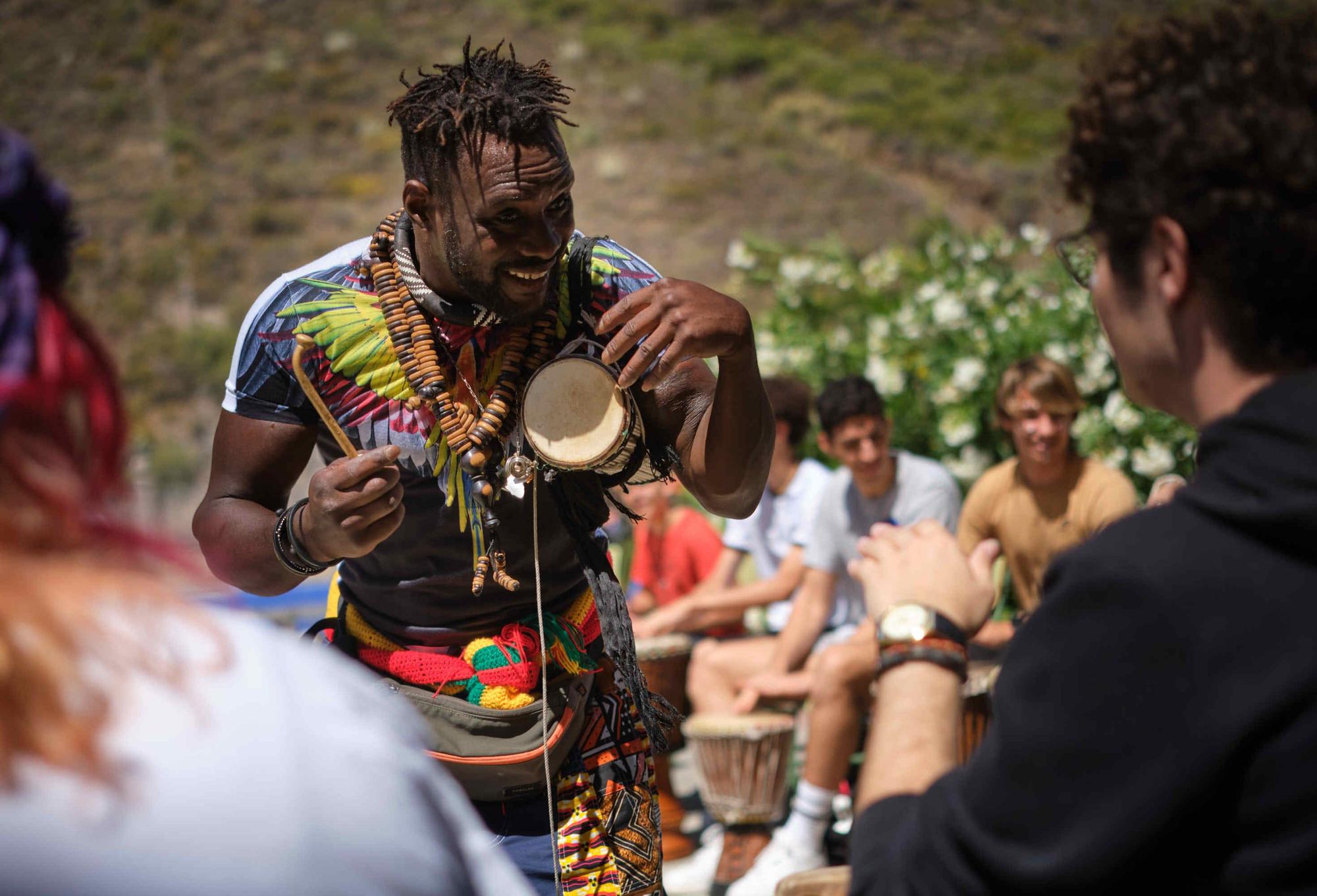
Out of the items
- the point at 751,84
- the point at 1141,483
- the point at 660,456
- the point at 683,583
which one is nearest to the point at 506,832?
the point at 660,456

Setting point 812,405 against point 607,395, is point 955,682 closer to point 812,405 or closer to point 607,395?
point 607,395

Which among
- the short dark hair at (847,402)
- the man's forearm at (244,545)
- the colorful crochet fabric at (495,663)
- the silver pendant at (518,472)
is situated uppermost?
the silver pendant at (518,472)

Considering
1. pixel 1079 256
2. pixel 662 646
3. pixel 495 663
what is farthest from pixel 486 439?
pixel 662 646

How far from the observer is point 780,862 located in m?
4.59

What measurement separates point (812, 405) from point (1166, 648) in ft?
19.9

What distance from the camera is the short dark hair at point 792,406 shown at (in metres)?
6.29

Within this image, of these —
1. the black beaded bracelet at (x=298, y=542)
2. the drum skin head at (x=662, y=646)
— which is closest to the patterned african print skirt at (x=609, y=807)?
the black beaded bracelet at (x=298, y=542)

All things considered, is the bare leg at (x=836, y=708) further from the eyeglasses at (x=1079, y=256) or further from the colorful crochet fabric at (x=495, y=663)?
the eyeglasses at (x=1079, y=256)

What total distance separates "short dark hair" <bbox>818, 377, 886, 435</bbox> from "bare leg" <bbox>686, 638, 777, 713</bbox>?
1050 mm

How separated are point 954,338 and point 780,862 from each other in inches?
137

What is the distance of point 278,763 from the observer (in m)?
0.97

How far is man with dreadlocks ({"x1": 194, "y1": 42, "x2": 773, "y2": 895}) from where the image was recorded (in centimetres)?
240

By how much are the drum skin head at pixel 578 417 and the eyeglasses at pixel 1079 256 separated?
36.1 inches

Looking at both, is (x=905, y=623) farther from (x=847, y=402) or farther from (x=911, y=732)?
(x=847, y=402)
